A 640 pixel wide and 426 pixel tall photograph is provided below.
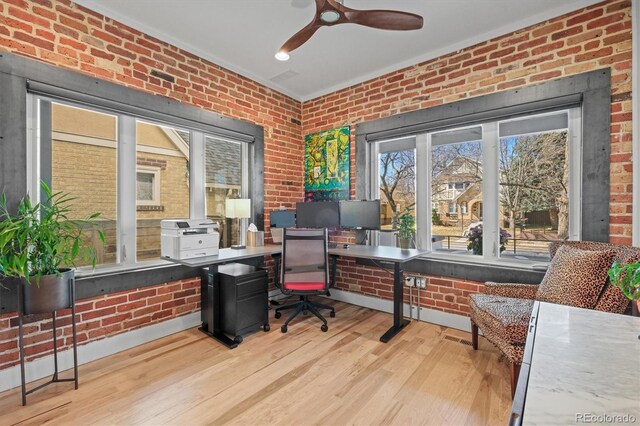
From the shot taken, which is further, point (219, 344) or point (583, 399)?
point (219, 344)

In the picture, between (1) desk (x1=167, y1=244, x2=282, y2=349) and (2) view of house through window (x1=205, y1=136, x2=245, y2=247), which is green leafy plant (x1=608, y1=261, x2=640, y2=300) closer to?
(1) desk (x1=167, y1=244, x2=282, y2=349)

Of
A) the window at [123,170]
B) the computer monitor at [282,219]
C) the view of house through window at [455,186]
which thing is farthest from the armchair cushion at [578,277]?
the window at [123,170]

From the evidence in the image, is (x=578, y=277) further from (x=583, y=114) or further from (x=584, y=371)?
(x=584, y=371)

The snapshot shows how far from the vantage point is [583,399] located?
24.6 inches

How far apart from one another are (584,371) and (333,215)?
304 cm

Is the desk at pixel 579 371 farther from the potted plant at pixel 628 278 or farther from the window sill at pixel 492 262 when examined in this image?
the window sill at pixel 492 262

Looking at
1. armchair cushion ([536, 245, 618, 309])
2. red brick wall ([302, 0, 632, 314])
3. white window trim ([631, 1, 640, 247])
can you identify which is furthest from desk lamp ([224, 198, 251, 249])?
white window trim ([631, 1, 640, 247])

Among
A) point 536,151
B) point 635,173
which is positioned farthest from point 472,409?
point 536,151

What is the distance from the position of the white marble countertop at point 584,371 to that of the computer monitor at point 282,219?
121 inches

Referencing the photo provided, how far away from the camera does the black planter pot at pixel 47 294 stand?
1.96 m

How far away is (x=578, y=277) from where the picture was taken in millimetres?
1978

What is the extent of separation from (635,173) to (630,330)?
6.21 ft

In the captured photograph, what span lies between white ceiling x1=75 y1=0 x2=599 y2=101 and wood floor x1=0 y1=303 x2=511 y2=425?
2.91m

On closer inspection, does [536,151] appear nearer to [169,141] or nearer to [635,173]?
[635,173]
